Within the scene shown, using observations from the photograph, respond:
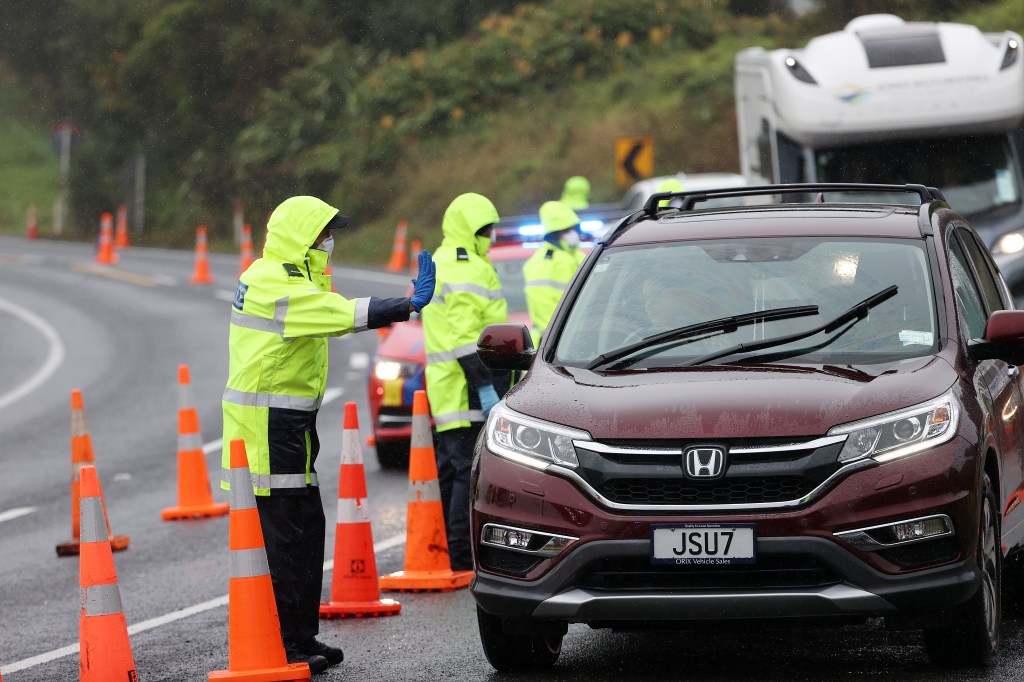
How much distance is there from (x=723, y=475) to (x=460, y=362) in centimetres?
416

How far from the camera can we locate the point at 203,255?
38.9 metres

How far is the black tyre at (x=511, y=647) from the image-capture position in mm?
7552

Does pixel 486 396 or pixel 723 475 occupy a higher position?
pixel 723 475

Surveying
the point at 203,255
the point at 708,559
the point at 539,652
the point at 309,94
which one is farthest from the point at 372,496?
the point at 309,94

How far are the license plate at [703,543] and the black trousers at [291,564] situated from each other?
1872 millimetres

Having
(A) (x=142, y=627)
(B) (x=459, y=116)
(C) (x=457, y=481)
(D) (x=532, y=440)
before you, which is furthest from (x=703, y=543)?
(B) (x=459, y=116)

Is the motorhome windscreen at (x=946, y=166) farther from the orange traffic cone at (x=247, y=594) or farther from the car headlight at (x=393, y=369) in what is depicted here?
the orange traffic cone at (x=247, y=594)

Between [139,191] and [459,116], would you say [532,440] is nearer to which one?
[459,116]

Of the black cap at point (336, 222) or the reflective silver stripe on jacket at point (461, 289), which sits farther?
the reflective silver stripe on jacket at point (461, 289)

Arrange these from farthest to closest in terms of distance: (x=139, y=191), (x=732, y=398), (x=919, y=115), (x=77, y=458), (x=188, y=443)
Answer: (x=139, y=191), (x=919, y=115), (x=188, y=443), (x=77, y=458), (x=732, y=398)

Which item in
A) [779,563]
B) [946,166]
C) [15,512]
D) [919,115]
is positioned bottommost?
[15,512]

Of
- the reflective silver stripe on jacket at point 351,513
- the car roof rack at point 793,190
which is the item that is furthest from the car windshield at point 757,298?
the reflective silver stripe on jacket at point 351,513

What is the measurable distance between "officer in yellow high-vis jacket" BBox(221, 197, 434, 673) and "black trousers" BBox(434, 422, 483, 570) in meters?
2.31

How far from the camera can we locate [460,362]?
1084 cm
